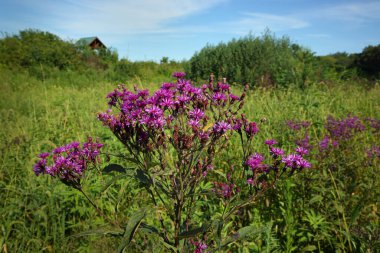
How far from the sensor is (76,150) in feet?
5.58

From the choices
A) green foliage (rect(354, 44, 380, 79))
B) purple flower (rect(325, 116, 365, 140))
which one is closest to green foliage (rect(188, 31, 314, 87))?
purple flower (rect(325, 116, 365, 140))

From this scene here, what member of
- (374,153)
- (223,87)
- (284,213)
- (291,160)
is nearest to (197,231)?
(291,160)

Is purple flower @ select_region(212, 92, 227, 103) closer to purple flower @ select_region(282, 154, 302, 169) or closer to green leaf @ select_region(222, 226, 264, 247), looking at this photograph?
purple flower @ select_region(282, 154, 302, 169)

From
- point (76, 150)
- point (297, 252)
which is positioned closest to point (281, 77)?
point (297, 252)

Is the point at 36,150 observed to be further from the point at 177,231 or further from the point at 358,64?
the point at 358,64

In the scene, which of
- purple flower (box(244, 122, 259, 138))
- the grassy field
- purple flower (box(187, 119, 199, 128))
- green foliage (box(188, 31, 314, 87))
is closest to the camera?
purple flower (box(187, 119, 199, 128))

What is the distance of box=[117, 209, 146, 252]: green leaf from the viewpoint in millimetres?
1222

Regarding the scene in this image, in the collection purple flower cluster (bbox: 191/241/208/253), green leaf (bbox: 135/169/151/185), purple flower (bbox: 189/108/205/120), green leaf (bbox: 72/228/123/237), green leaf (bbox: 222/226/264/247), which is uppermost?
purple flower (bbox: 189/108/205/120)

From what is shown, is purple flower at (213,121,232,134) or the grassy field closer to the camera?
purple flower at (213,121,232,134)

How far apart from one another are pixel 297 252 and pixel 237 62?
42.5ft

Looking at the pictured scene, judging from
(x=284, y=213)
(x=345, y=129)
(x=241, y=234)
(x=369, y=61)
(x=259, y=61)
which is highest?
(x=369, y=61)

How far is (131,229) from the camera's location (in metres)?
1.24

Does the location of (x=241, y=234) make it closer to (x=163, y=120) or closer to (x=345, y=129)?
(x=163, y=120)

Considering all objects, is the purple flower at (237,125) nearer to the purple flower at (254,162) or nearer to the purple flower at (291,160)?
the purple flower at (254,162)
